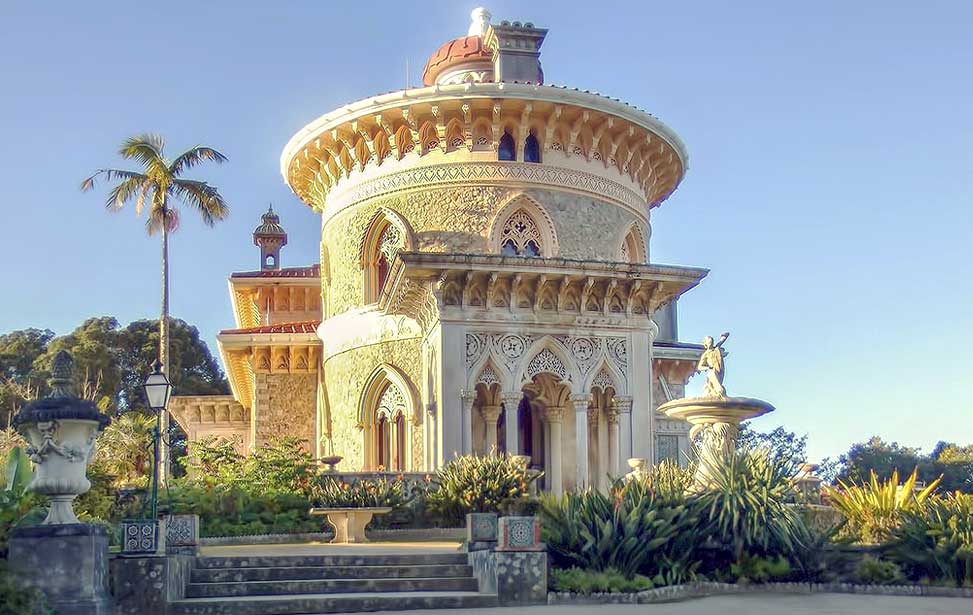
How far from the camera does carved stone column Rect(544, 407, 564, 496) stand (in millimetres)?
24688

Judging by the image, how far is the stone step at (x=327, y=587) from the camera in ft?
43.9

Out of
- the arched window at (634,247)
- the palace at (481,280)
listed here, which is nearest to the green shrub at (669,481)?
the palace at (481,280)

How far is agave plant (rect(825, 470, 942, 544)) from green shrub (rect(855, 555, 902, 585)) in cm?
80

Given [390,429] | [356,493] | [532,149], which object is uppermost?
[532,149]

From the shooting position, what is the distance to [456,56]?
29812 millimetres

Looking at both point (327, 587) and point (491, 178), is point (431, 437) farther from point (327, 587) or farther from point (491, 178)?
point (327, 587)

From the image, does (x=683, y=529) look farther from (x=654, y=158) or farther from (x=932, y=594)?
(x=654, y=158)

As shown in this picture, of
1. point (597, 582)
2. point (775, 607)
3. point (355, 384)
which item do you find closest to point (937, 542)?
point (775, 607)

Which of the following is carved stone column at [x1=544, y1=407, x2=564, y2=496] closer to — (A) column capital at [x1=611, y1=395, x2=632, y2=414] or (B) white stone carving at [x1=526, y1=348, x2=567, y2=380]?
(A) column capital at [x1=611, y1=395, x2=632, y2=414]

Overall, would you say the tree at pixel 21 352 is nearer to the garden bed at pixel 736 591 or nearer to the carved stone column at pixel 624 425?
the carved stone column at pixel 624 425

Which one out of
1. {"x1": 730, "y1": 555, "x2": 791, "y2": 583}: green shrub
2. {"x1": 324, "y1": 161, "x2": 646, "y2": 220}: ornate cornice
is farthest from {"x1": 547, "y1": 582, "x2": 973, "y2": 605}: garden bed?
{"x1": 324, "y1": 161, "x2": 646, "y2": 220}: ornate cornice

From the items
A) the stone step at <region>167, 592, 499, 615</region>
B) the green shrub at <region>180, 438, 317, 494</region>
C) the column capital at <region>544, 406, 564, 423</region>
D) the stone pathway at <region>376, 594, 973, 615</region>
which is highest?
the column capital at <region>544, 406, 564, 423</region>

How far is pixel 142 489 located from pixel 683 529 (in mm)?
10006

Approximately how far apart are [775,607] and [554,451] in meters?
12.6
